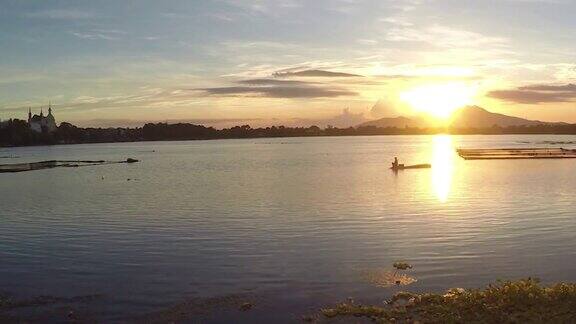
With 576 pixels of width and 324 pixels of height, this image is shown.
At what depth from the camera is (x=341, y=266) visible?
2559 centimetres

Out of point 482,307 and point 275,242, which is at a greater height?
point 482,307

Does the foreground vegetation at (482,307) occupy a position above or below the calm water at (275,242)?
above

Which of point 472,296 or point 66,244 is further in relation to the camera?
point 66,244

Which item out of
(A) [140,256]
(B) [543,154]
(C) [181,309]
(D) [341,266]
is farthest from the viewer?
(B) [543,154]

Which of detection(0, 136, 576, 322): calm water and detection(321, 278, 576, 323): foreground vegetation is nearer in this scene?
detection(321, 278, 576, 323): foreground vegetation

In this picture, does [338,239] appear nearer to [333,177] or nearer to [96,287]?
[96,287]

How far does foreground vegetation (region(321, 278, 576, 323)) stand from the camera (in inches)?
649

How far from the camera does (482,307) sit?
17.4 m

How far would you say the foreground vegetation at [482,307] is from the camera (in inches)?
649

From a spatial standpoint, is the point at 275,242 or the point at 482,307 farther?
the point at 275,242

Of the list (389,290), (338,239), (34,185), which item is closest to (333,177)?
(34,185)

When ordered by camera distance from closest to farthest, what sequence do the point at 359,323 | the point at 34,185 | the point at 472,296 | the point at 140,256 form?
1. the point at 359,323
2. the point at 472,296
3. the point at 140,256
4. the point at 34,185

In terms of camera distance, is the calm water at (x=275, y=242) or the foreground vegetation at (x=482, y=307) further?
the calm water at (x=275, y=242)

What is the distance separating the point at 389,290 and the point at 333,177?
61.6m
